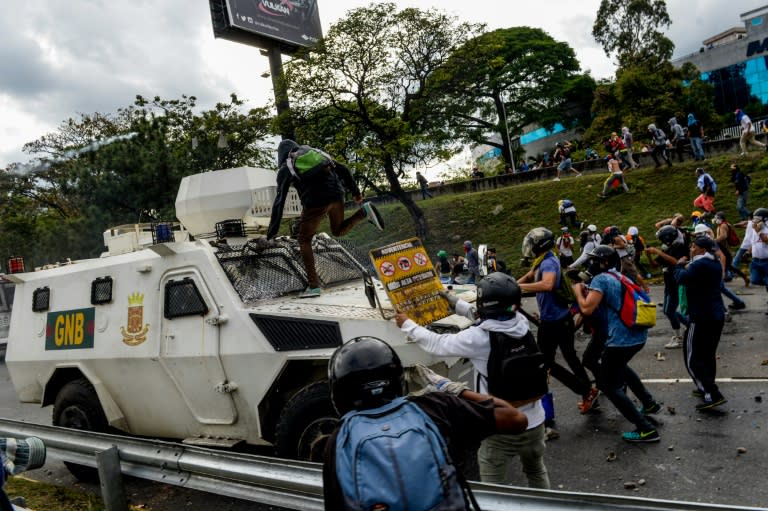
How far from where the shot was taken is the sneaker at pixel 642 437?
5.38m

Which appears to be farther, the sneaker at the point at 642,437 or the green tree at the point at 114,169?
the green tree at the point at 114,169

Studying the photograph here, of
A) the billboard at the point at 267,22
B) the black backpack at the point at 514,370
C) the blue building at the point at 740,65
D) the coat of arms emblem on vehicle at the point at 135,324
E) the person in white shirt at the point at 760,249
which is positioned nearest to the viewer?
the black backpack at the point at 514,370

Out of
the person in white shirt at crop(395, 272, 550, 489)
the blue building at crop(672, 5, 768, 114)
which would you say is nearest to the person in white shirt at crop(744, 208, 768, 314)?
the person in white shirt at crop(395, 272, 550, 489)

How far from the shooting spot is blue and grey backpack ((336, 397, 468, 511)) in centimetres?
195

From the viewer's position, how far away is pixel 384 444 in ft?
6.53

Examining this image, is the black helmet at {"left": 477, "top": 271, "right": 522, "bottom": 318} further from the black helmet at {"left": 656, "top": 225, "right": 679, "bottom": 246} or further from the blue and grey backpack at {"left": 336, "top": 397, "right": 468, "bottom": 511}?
the black helmet at {"left": 656, "top": 225, "right": 679, "bottom": 246}

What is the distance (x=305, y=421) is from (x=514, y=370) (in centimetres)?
195

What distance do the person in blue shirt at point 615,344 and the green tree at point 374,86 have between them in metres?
16.5

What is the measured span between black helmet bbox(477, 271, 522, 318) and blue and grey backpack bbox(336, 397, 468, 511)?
155 cm

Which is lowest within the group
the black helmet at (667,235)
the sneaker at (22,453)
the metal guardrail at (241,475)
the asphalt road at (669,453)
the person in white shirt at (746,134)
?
the asphalt road at (669,453)

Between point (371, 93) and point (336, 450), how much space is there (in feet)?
71.3

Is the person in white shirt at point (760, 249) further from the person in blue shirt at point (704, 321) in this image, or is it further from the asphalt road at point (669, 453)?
the person in blue shirt at point (704, 321)

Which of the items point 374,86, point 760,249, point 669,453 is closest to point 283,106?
point 374,86

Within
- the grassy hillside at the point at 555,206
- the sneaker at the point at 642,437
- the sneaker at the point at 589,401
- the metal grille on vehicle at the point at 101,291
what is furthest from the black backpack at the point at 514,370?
the grassy hillside at the point at 555,206
